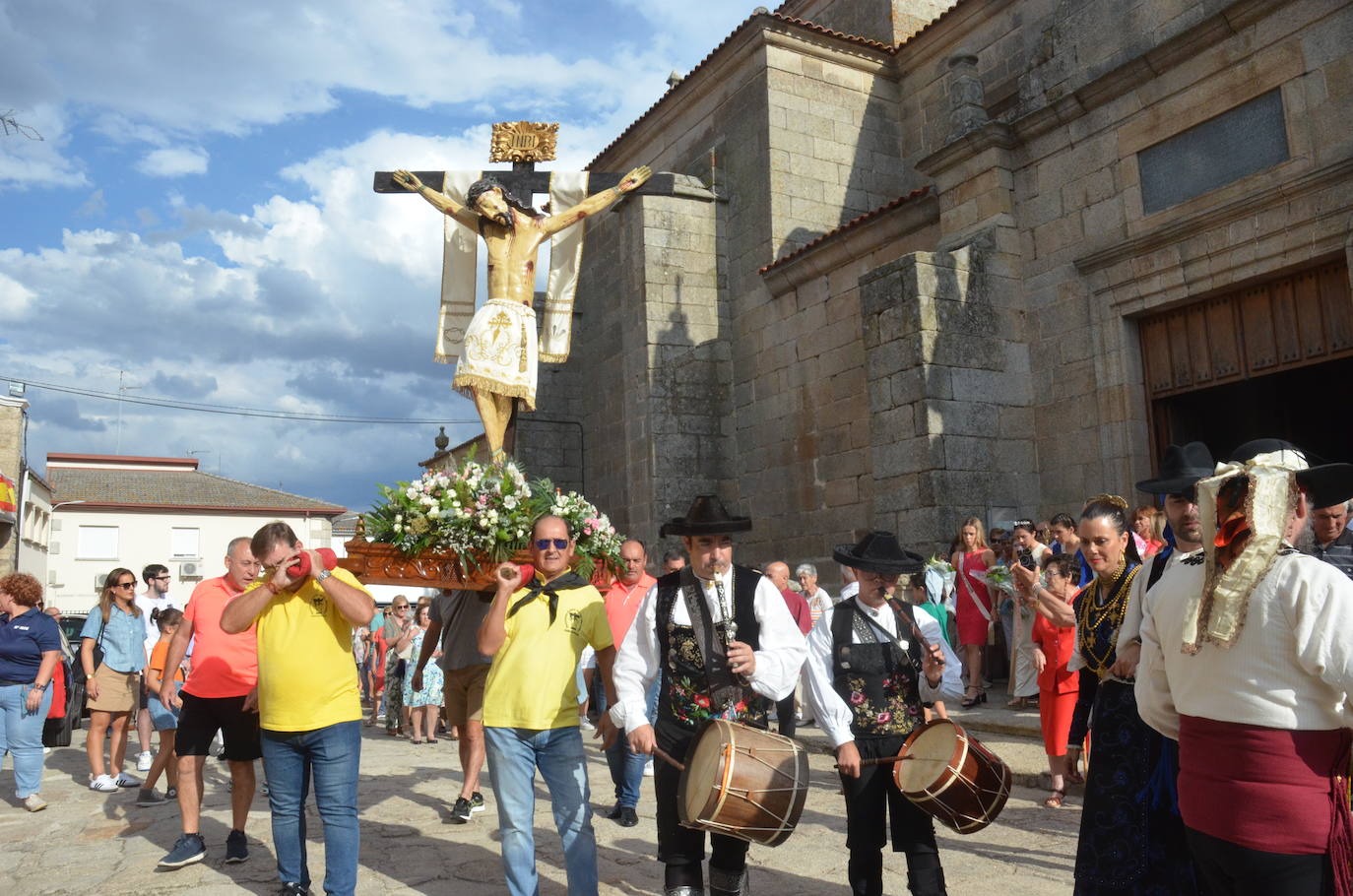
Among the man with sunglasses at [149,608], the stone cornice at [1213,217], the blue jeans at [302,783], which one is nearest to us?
the blue jeans at [302,783]

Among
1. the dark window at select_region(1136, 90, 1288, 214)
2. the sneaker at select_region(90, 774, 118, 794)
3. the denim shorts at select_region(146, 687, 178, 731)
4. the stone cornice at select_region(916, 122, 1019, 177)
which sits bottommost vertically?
the sneaker at select_region(90, 774, 118, 794)

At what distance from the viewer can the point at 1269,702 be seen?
2.54 m

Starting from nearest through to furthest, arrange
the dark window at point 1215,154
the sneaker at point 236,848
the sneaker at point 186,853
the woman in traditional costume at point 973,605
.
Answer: the sneaker at point 186,853, the sneaker at point 236,848, the dark window at point 1215,154, the woman in traditional costume at point 973,605

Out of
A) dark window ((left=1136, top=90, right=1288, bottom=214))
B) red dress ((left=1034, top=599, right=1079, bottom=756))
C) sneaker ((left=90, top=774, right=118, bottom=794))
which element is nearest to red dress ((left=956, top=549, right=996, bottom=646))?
red dress ((left=1034, top=599, right=1079, bottom=756))

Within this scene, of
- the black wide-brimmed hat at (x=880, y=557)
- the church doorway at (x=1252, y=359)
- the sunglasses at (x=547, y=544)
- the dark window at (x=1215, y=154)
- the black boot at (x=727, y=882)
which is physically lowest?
the black boot at (x=727, y=882)

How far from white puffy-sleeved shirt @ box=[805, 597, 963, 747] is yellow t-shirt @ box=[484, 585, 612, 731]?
3.21 feet

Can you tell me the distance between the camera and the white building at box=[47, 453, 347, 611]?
40125 millimetres

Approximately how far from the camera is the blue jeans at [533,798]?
4316mm

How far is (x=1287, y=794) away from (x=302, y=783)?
4121mm

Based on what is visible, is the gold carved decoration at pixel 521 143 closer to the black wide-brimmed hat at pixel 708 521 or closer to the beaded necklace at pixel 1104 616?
the black wide-brimmed hat at pixel 708 521

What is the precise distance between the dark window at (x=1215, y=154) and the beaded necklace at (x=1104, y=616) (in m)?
6.02

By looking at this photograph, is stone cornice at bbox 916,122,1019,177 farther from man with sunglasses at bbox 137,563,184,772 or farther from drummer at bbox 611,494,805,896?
A: man with sunglasses at bbox 137,563,184,772

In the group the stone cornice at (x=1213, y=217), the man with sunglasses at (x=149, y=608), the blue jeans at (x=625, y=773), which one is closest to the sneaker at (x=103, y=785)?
the man with sunglasses at (x=149, y=608)

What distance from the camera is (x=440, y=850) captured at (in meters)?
5.93
